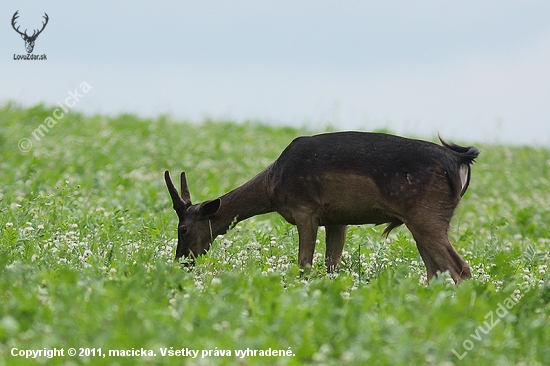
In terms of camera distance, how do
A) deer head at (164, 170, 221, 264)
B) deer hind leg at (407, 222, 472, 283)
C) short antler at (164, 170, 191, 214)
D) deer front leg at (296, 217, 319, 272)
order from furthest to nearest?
deer head at (164, 170, 221, 264) < short antler at (164, 170, 191, 214) < deer front leg at (296, 217, 319, 272) < deer hind leg at (407, 222, 472, 283)

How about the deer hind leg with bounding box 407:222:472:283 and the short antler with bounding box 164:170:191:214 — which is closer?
the deer hind leg with bounding box 407:222:472:283

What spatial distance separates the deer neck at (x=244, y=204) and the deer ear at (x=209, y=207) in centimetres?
19

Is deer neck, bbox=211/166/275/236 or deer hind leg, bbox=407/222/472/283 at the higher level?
deer neck, bbox=211/166/275/236

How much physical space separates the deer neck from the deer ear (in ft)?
0.62

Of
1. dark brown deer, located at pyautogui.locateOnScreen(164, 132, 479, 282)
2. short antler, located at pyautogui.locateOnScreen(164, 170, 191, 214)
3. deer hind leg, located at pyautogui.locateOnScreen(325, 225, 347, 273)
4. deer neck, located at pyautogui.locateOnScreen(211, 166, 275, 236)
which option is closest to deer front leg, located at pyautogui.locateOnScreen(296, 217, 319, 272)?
dark brown deer, located at pyautogui.locateOnScreen(164, 132, 479, 282)

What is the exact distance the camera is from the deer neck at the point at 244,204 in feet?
27.8

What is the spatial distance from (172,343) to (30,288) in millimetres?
1499

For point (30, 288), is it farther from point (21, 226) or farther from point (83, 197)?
point (83, 197)

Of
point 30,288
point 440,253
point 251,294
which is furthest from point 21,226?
point 440,253

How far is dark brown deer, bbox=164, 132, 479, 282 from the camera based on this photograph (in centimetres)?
728

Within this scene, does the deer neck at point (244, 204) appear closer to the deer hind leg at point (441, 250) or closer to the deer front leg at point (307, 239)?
the deer front leg at point (307, 239)

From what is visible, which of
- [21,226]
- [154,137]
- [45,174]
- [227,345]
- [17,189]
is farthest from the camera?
[154,137]

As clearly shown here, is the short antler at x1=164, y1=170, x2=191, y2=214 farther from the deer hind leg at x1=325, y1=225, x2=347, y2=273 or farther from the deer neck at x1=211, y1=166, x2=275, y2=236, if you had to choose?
the deer hind leg at x1=325, y1=225, x2=347, y2=273

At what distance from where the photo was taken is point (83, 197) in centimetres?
1195
